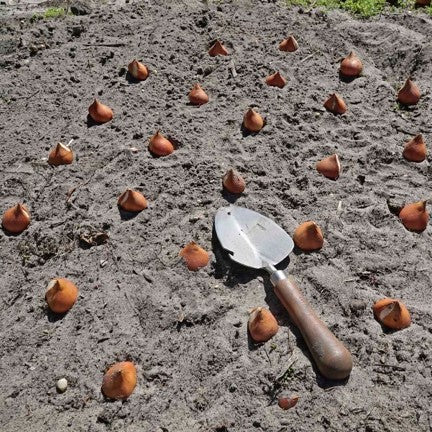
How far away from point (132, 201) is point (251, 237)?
32.6 inches

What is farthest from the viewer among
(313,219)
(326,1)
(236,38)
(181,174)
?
(326,1)

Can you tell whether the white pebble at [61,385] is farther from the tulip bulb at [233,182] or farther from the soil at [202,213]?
the tulip bulb at [233,182]

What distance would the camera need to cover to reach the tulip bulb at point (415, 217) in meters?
3.61

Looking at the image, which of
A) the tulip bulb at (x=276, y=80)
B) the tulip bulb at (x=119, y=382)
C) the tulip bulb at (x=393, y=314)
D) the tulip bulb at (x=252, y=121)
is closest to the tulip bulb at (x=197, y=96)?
the tulip bulb at (x=252, y=121)

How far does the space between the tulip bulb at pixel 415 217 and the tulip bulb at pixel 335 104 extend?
115 cm

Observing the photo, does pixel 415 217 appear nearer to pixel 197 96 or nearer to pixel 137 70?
pixel 197 96

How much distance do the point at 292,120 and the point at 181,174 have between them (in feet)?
3.43

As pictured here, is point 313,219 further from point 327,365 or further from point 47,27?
point 47,27

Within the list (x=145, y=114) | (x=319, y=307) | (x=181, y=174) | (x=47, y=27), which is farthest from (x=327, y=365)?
(x=47, y=27)

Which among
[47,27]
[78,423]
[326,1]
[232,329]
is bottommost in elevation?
[78,423]

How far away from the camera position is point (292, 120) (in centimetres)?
A: 441

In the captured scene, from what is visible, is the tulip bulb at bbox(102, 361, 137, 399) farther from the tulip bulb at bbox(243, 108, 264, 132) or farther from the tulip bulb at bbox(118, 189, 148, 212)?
the tulip bulb at bbox(243, 108, 264, 132)

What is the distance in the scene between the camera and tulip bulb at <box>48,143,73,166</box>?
409cm

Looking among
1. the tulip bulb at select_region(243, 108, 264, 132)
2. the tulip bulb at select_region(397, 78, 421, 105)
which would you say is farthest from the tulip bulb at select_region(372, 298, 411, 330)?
the tulip bulb at select_region(397, 78, 421, 105)
